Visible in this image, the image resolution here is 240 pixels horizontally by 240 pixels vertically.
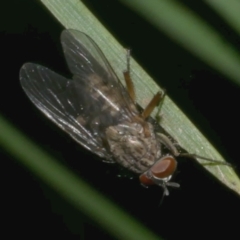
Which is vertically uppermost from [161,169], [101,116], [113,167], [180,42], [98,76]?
[180,42]

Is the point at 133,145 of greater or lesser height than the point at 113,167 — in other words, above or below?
above

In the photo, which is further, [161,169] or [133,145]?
[133,145]

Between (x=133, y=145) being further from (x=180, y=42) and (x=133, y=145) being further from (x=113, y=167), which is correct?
(x=180, y=42)

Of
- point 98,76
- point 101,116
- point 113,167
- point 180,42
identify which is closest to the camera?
point 180,42

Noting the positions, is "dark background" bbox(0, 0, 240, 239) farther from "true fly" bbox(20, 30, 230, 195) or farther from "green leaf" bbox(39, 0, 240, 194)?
"green leaf" bbox(39, 0, 240, 194)

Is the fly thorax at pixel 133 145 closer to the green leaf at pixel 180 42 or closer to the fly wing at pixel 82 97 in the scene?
the fly wing at pixel 82 97

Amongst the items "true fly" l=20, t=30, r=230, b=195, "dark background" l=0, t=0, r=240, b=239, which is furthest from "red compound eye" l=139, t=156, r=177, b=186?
"dark background" l=0, t=0, r=240, b=239

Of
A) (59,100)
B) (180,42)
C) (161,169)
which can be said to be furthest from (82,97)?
(180,42)
